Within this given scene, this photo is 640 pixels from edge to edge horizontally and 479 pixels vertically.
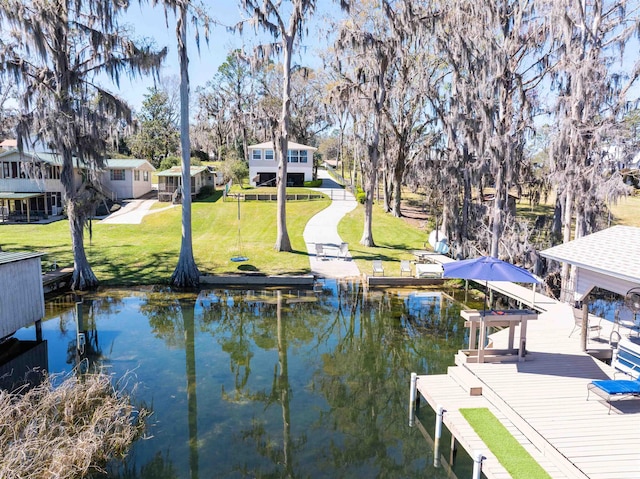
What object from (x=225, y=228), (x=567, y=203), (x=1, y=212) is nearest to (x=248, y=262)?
(x=225, y=228)

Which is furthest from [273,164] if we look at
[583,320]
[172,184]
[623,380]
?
[623,380]

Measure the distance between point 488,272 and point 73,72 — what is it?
15652 millimetres

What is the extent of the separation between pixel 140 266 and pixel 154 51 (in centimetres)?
908

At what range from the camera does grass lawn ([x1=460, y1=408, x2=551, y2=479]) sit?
6430mm

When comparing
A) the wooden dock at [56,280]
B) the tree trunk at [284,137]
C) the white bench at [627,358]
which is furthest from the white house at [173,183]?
the white bench at [627,358]

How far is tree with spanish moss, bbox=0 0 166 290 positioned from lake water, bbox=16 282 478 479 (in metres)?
5.40

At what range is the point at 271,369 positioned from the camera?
36.4ft

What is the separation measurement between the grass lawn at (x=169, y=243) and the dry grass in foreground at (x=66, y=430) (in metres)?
10.8

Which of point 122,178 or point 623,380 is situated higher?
point 122,178

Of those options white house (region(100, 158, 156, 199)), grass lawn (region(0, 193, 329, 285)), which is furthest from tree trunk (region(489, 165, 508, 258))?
white house (region(100, 158, 156, 199))

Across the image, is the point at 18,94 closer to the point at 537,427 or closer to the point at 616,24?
the point at 537,427

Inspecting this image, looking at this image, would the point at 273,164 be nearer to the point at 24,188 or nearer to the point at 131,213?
the point at 131,213

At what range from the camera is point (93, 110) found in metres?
17.0

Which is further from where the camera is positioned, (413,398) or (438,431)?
(413,398)
